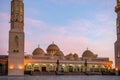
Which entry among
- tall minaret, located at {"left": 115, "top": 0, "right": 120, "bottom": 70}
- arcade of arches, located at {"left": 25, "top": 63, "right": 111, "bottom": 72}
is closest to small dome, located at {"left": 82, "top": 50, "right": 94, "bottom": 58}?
arcade of arches, located at {"left": 25, "top": 63, "right": 111, "bottom": 72}

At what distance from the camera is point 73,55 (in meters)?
127

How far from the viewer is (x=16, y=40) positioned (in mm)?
93312

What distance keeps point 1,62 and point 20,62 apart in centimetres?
1482

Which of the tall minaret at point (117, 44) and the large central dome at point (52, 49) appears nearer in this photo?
the tall minaret at point (117, 44)

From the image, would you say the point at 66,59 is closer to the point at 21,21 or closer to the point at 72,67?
the point at 72,67

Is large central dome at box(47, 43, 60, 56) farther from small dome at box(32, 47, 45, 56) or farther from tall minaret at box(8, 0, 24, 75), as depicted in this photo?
tall minaret at box(8, 0, 24, 75)

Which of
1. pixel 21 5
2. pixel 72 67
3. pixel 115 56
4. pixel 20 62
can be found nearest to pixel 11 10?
pixel 21 5

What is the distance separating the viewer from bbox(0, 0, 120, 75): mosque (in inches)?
3634

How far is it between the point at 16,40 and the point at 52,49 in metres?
33.6

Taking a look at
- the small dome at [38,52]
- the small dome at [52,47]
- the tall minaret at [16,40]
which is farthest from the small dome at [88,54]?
the tall minaret at [16,40]

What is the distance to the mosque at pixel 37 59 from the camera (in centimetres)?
9231

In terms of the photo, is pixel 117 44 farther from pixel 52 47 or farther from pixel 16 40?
pixel 16 40

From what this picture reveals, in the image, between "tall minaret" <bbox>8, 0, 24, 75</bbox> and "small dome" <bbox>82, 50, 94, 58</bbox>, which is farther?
"small dome" <bbox>82, 50, 94, 58</bbox>

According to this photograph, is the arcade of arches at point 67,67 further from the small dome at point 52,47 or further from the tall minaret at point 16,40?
the tall minaret at point 16,40
